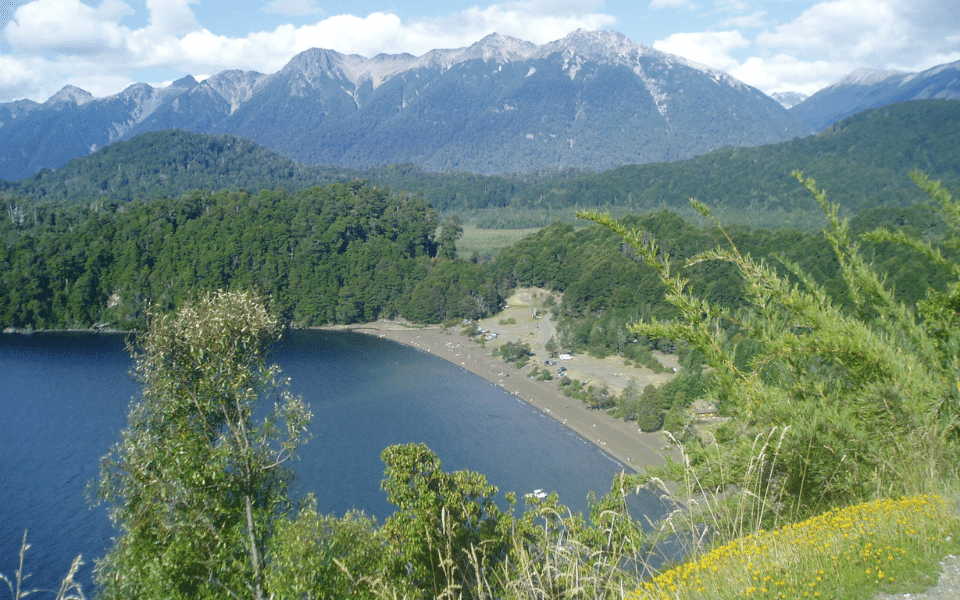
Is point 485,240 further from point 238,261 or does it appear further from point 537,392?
point 537,392

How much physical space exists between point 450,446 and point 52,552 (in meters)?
10.3

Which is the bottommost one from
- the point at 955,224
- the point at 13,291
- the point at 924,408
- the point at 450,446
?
the point at 450,446

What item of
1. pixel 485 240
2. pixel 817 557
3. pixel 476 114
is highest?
pixel 476 114

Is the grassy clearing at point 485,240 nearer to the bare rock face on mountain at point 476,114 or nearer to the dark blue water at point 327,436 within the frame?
the dark blue water at point 327,436

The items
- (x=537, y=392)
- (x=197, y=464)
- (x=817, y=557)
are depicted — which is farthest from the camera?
(x=537, y=392)

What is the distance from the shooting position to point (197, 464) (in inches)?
186

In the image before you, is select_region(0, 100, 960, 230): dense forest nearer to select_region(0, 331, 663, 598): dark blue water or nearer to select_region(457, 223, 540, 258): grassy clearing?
select_region(457, 223, 540, 258): grassy clearing

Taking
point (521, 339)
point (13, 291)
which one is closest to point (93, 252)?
point (13, 291)

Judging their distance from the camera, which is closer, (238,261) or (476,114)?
(238,261)

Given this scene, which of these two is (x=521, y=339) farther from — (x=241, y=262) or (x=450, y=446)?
(x=241, y=262)

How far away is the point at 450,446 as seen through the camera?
65.5 ft

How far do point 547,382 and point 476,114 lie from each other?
162m

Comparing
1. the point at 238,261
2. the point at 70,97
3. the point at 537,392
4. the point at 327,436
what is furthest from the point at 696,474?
the point at 70,97

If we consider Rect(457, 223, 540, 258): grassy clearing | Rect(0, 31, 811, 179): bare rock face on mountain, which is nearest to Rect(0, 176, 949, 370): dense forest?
Rect(457, 223, 540, 258): grassy clearing
